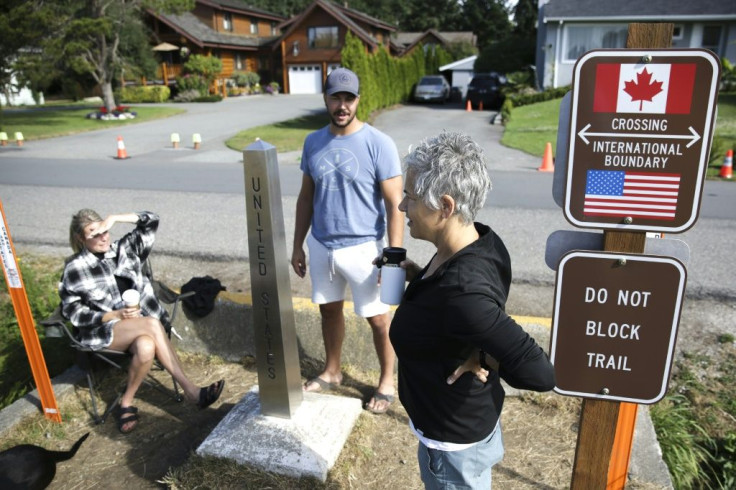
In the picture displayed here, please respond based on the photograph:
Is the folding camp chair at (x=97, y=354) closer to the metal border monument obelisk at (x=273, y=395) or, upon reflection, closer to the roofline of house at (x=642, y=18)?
the metal border monument obelisk at (x=273, y=395)

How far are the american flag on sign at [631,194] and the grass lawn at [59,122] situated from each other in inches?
778

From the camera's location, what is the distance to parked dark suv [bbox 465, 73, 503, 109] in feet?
83.3

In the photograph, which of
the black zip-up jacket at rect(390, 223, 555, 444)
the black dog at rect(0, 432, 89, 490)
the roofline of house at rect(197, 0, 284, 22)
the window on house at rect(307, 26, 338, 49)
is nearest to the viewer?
the black zip-up jacket at rect(390, 223, 555, 444)

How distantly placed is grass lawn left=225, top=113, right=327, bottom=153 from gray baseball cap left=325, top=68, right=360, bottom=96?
387 inches

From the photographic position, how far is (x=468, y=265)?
5.36ft

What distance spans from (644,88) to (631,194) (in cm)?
32

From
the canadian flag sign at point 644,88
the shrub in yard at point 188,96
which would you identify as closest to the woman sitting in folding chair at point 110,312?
the canadian flag sign at point 644,88

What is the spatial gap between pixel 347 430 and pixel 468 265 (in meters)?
1.80

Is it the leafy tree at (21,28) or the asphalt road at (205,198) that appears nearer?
the asphalt road at (205,198)

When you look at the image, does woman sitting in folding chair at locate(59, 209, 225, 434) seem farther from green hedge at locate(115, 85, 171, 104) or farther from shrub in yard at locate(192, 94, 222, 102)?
green hedge at locate(115, 85, 171, 104)

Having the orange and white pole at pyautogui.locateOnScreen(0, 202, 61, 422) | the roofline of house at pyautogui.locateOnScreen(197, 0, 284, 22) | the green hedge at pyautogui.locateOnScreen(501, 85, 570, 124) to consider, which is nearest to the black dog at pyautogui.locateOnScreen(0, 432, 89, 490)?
the orange and white pole at pyautogui.locateOnScreen(0, 202, 61, 422)

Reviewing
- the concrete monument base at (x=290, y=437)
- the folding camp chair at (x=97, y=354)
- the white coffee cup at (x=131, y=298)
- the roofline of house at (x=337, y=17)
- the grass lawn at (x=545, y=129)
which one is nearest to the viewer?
the concrete monument base at (x=290, y=437)

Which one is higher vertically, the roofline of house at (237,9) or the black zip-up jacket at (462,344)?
the roofline of house at (237,9)

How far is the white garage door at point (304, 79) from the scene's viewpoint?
41.7m
